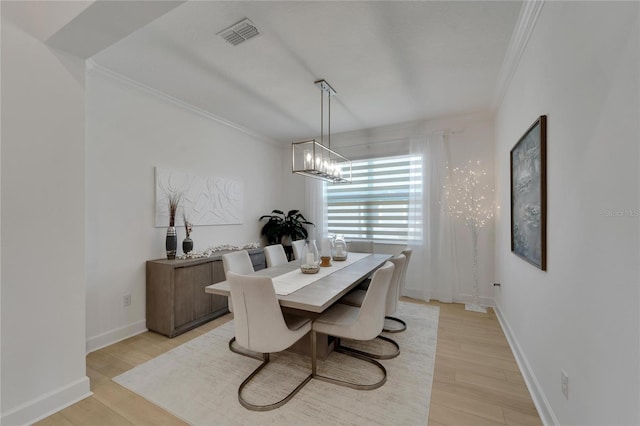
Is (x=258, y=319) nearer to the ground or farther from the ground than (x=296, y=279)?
nearer to the ground

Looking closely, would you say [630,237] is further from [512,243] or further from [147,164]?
[147,164]

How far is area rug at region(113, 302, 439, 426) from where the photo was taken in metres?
1.76

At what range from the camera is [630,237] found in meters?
0.94

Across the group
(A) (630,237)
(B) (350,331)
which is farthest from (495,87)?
(B) (350,331)

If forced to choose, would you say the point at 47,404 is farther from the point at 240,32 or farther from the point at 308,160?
the point at 240,32

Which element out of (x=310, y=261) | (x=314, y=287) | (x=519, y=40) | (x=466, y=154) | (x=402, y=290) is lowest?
(x=402, y=290)

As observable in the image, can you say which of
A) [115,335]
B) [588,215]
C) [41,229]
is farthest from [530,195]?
[115,335]

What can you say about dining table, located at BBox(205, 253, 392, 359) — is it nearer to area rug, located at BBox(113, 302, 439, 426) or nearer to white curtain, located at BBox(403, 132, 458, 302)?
area rug, located at BBox(113, 302, 439, 426)

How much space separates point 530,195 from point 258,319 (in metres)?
2.20

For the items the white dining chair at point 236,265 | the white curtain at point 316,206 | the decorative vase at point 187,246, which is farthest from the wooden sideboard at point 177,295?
the white curtain at point 316,206

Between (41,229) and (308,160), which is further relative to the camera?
(308,160)

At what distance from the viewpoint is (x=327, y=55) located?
8.11 ft

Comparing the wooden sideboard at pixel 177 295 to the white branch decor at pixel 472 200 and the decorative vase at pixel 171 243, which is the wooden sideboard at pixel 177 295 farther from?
the white branch decor at pixel 472 200

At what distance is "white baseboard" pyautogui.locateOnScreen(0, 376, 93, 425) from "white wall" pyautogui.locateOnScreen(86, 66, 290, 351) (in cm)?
83
